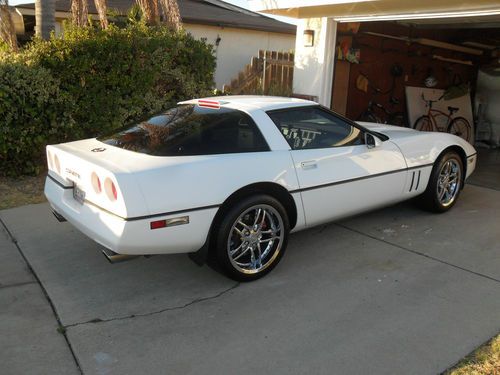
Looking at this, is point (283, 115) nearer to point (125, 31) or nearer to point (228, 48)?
point (125, 31)

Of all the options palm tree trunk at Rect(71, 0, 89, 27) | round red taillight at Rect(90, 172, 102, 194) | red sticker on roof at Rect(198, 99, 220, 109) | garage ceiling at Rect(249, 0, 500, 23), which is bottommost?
round red taillight at Rect(90, 172, 102, 194)

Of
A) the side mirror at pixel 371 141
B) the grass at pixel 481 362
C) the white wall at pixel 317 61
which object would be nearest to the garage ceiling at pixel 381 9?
the white wall at pixel 317 61

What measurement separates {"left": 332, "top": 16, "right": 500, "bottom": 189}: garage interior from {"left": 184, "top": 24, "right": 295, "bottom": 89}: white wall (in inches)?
215

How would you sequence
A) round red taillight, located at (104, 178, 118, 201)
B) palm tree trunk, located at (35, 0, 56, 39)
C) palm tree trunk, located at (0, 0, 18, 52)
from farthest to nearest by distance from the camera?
palm tree trunk, located at (35, 0, 56, 39) → palm tree trunk, located at (0, 0, 18, 52) → round red taillight, located at (104, 178, 118, 201)

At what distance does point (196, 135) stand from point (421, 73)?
8770 millimetres

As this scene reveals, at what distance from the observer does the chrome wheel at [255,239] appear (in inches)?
142

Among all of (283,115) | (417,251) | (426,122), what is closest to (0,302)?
(283,115)

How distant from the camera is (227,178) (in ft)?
11.3

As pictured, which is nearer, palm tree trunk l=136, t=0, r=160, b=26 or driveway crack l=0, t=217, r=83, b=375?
driveway crack l=0, t=217, r=83, b=375

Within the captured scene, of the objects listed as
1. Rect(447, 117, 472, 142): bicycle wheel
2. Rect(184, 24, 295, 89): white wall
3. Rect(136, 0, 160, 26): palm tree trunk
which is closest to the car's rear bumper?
Rect(136, 0, 160, 26): palm tree trunk

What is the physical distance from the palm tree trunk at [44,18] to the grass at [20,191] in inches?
95.2

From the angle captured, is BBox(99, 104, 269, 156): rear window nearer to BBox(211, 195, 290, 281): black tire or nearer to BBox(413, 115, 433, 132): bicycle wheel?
BBox(211, 195, 290, 281): black tire

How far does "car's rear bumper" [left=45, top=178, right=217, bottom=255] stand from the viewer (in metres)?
3.10

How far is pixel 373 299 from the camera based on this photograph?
3.49 metres
